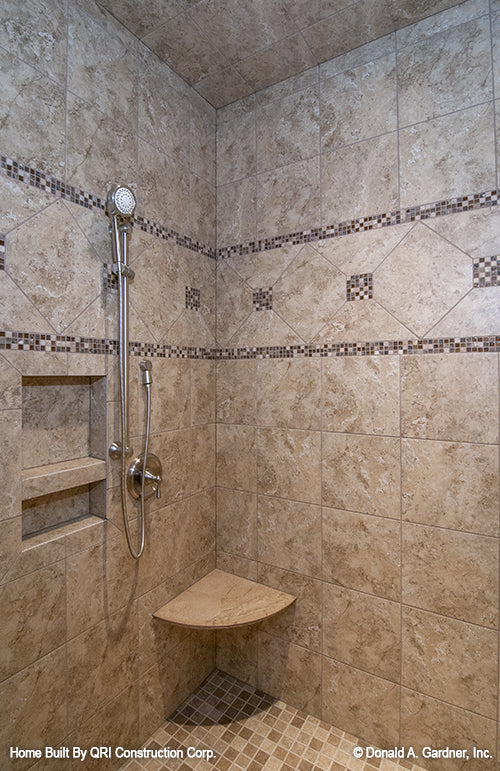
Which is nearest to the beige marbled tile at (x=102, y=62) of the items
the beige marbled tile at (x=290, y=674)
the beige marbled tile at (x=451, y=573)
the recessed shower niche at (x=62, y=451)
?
the recessed shower niche at (x=62, y=451)

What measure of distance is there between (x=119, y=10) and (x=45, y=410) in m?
1.47

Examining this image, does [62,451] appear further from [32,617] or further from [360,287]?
[360,287]

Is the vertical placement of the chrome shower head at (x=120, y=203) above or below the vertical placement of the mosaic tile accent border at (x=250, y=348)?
above

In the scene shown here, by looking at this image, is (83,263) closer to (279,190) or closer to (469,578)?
(279,190)

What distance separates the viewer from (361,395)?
61.5 inches

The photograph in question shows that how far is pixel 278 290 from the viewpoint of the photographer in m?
1.76

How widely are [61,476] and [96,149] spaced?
3.76 ft

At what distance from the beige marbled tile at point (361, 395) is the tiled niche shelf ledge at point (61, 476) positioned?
93 centimetres

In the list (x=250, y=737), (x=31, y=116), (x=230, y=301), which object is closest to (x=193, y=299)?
(x=230, y=301)

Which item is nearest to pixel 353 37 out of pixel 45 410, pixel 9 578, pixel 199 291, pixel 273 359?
pixel 199 291

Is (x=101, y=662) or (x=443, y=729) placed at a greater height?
(x=101, y=662)

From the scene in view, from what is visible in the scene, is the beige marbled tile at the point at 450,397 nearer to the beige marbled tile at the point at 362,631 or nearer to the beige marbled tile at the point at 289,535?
the beige marbled tile at the point at 289,535

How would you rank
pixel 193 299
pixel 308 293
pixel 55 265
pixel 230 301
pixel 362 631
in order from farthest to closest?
pixel 230 301
pixel 193 299
pixel 308 293
pixel 362 631
pixel 55 265

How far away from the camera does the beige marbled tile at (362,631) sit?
58.9 inches
